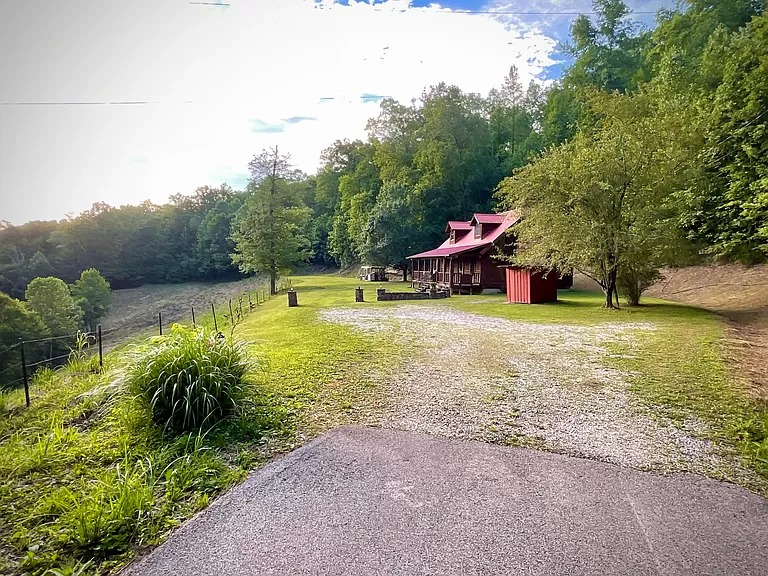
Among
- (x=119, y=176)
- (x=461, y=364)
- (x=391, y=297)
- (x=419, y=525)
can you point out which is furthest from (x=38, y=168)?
(x=391, y=297)

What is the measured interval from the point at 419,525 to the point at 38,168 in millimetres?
3414

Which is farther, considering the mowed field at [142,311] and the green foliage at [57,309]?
the mowed field at [142,311]

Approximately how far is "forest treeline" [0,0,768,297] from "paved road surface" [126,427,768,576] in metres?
3.04

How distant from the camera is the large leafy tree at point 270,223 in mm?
24500

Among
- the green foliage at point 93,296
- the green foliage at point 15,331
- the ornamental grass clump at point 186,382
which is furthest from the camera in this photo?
the green foliage at point 93,296

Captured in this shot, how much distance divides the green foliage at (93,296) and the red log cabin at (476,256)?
584 inches

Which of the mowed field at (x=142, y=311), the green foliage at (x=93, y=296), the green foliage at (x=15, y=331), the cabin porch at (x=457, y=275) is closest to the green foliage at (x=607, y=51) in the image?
the cabin porch at (x=457, y=275)

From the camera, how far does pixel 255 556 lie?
200 centimetres

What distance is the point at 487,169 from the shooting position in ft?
116

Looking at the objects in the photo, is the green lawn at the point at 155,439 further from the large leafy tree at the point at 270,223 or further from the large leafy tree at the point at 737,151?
the large leafy tree at the point at 270,223

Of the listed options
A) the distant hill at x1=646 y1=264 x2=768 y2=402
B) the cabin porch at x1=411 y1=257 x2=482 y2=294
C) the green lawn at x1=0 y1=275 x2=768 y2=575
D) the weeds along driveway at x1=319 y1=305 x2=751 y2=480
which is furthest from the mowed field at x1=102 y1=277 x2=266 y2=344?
the distant hill at x1=646 y1=264 x2=768 y2=402

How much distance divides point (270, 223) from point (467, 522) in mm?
24370

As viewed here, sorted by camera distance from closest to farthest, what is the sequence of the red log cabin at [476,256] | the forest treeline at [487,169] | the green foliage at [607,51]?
the forest treeline at [487,169] < the red log cabin at [476,256] < the green foliage at [607,51]

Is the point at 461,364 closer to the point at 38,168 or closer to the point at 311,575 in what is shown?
the point at 311,575
